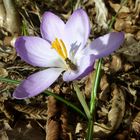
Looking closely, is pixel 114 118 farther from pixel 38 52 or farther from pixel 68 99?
pixel 38 52

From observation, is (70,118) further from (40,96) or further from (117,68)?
(117,68)

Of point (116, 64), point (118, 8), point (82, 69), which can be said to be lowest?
point (116, 64)

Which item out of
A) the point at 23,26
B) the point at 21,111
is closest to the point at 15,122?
the point at 21,111

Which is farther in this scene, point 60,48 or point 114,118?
point 114,118

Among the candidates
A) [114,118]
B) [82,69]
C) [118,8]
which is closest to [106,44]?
[82,69]

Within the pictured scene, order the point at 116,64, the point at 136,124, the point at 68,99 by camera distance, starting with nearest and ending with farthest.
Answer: the point at 136,124, the point at 68,99, the point at 116,64

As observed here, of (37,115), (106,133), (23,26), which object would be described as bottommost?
(106,133)

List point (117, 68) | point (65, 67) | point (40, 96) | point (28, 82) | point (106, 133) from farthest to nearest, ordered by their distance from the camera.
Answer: point (117, 68) → point (40, 96) → point (106, 133) → point (65, 67) → point (28, 82)
